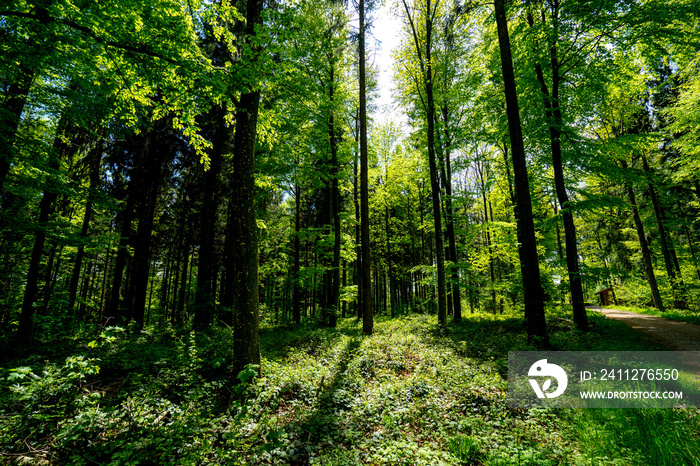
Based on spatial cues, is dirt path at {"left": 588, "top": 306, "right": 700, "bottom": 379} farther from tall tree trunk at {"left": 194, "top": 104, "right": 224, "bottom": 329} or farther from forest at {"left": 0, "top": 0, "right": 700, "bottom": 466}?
tall tree trunk at {"left": 194, "top": 104, "right": 224, "bottom": 329}

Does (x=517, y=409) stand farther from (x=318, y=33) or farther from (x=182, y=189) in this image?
(x=182, y=189)

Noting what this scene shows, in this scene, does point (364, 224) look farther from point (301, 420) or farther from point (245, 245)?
point (301, 420)

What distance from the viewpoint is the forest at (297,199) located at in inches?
148

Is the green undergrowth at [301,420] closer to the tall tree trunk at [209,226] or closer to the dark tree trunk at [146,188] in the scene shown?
the tall tree trunk at [209,226]

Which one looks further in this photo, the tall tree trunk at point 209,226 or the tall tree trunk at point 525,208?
the tall tree trunk at point 209,226

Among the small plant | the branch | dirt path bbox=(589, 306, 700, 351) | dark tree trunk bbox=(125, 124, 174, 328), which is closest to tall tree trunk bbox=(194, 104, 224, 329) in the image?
dark tree trunk bbox=(125, 124, 174, 328)

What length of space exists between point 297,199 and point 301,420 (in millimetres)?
14665

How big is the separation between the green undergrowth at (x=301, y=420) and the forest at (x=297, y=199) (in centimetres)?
4

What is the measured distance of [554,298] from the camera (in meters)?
13.4

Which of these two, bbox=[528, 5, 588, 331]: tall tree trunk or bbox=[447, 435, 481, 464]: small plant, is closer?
bbox=[447, 435, 481, 464]: small plant

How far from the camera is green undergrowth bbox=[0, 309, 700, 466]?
131 inches

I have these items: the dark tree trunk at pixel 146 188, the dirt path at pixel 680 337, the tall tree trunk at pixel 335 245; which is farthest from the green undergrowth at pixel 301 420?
the tall tree trunk at pixel 335 245

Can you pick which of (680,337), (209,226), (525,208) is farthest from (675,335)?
(209,226)

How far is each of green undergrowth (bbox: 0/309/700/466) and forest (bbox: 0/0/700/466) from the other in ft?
0.13
